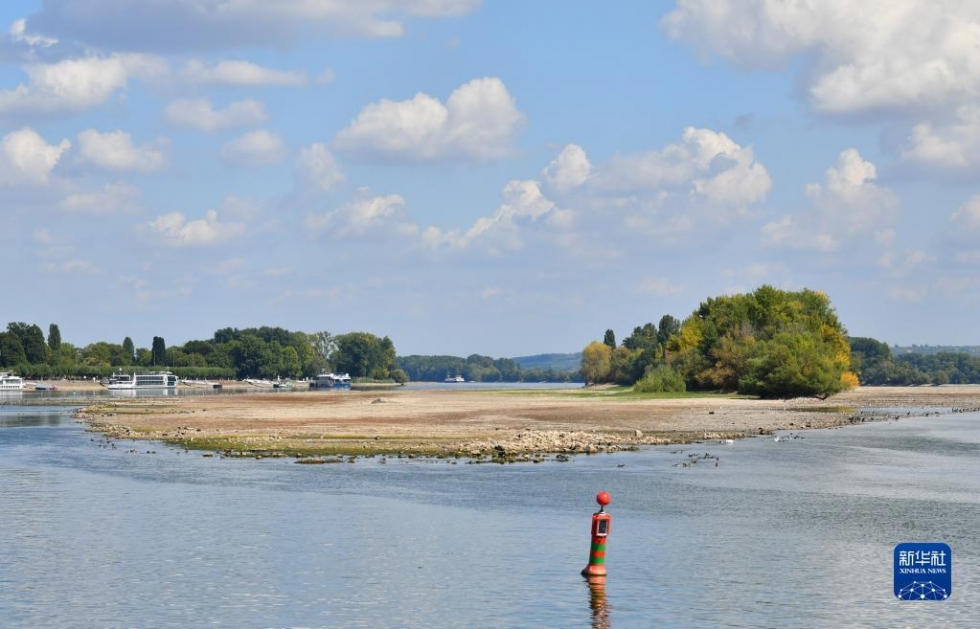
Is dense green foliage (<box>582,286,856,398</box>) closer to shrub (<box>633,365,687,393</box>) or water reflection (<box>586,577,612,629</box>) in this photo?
shrub (<box>633,365,687,393</box>)

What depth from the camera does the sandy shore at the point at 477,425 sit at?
7331 cm

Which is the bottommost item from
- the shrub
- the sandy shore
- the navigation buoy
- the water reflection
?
the water reflection

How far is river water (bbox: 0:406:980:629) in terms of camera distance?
2969cm

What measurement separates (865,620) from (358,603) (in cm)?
1219

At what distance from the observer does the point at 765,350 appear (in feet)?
506

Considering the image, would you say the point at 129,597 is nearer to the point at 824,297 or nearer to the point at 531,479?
the point at 531,479

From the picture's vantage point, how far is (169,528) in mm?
41969

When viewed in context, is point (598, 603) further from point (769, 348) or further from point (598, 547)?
point (769, 348)

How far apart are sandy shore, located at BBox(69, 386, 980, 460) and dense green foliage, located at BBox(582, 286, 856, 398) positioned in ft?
12.7

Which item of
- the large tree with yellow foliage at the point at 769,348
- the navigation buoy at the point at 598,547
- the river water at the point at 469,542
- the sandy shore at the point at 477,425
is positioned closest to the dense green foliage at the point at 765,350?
the large tree with yellow foliage at the point at 769,348

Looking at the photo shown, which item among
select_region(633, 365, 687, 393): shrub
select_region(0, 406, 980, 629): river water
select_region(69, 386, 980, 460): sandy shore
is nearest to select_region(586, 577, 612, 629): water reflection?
select_region(0, 406, 980, 629): river water

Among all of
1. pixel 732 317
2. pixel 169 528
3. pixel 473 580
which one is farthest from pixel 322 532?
pixel 732 317

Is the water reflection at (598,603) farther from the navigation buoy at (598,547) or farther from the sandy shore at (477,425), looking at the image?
the sandy shore at (477,425)

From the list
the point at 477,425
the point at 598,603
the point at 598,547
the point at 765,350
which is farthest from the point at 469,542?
the point at 765,350
